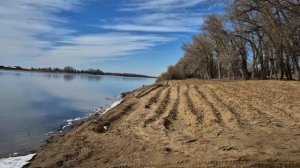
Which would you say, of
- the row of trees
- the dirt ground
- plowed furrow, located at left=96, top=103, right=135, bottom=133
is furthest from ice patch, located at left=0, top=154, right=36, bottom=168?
the row of trees

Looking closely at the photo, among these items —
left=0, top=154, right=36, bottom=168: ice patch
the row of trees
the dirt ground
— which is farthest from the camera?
the row of trees

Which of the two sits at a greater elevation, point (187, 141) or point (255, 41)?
point (255, 41)

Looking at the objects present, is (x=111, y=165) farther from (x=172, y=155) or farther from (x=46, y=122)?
(x=46, y=122)

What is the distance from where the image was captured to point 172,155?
31.9ft

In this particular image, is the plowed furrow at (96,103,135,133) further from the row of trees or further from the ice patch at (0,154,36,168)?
the row of trees

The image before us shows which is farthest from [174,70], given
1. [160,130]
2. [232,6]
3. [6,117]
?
[160,130]

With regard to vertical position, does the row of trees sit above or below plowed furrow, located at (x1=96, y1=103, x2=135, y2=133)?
above

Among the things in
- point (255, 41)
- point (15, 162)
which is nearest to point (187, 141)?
point (15, 162)

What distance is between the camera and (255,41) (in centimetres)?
5088

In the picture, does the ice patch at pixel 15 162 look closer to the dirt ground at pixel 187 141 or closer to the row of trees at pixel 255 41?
the dirt ground at pixel 187 141

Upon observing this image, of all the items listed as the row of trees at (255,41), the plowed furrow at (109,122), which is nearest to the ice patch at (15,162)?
the plowed furrow at (109,122)

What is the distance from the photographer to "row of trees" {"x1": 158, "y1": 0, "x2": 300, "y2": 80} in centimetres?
2895

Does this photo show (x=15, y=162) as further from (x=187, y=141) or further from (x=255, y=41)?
(x=255, y=41)

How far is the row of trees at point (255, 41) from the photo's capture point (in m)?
29.0
